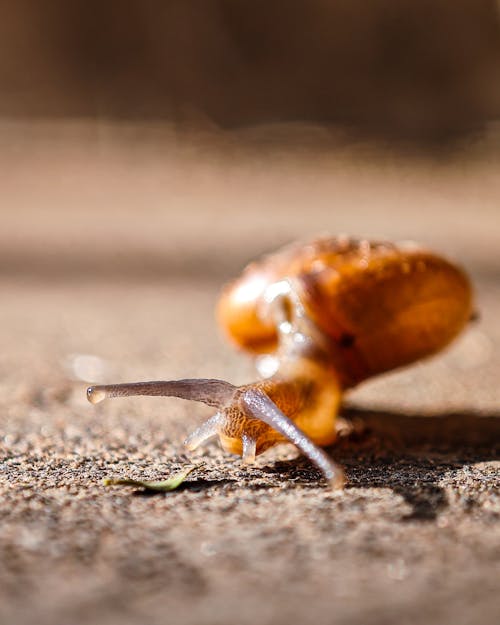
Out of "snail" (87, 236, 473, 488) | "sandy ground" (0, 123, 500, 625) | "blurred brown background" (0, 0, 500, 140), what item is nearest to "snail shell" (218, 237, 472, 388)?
"snail" (87, 236, 473, 488)

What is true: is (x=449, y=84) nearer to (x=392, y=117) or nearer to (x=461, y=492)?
(x=392, y=117)

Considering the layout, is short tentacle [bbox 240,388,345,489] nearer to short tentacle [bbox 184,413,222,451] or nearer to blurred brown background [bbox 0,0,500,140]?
short tentacle [bbox 184,413,222,451]

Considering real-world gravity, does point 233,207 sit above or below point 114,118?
below

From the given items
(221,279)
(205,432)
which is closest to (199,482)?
(205,432)

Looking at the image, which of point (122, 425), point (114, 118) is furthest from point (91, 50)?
point (122, 425)

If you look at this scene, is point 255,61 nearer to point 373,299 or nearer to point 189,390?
point 373,299

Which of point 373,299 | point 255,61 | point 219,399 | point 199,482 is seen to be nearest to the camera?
point 199,482

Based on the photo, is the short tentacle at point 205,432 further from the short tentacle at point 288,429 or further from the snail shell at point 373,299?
the snail shell at point 373,299
